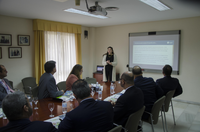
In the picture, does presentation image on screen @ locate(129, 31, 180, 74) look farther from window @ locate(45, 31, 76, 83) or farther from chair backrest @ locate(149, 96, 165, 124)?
chair backrest @ locate(149, 96, 165, 124)

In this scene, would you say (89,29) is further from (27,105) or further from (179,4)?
(27,105)

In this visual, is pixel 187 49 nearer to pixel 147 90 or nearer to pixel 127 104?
pixel 147 90

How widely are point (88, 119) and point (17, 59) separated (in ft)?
14.3

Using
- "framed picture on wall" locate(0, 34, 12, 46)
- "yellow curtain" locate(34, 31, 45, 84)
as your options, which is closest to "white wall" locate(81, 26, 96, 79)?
"yellow curtain" locate(34, 31, 45, 84)

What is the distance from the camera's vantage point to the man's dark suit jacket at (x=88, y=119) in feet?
5.06

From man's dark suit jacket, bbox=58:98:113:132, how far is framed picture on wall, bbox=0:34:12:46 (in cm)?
411

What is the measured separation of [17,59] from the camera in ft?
16.6

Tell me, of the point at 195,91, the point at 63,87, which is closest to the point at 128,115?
the point at 63,87

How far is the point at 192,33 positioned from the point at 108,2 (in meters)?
3.24

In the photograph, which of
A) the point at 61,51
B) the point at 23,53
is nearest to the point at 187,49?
the point at 61,51

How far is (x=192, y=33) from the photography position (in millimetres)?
5098

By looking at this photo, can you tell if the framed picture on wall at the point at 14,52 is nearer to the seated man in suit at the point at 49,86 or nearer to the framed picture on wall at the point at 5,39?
the framed picture on wall at the point at 5,39

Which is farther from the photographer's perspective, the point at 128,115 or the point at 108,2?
the point at 108,2

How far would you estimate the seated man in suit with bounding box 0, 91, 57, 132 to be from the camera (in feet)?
4.21
